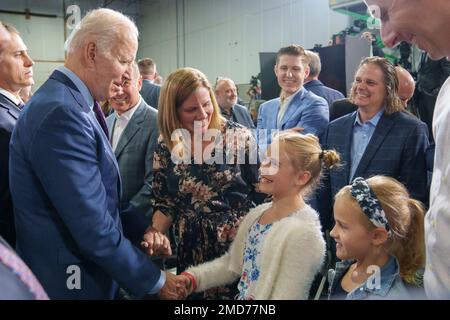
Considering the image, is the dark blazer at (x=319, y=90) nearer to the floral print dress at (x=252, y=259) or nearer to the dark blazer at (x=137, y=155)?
the dark blazer at (x=137, y=155)

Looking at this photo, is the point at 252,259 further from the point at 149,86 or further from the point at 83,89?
the point at 149,86

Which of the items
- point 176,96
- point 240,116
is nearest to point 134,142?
point 176,96

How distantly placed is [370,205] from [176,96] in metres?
0.69

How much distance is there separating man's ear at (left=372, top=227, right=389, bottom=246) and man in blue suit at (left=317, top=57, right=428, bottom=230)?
540mm

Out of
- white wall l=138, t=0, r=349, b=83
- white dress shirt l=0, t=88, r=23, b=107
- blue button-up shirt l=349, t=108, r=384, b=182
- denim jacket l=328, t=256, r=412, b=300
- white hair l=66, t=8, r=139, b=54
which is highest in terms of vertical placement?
white wall l=138, t=0, r=349, b=83

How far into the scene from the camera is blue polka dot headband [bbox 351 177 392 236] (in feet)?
3.28

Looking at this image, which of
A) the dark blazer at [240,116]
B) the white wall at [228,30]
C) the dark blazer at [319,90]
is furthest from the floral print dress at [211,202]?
the white wall at [228,30]

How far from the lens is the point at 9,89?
1.44m

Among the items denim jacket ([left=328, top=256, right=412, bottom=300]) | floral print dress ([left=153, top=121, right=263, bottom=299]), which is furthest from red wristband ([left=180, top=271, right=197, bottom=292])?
denim jacket ([left=328, top=256, right=412, bottom=300])

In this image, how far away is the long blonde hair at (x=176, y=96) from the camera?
131cm

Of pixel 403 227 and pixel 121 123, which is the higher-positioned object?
pixel 121 123

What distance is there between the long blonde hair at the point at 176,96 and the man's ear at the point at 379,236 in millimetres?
587

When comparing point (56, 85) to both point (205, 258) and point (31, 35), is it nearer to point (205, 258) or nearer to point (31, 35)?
point (205, 258)

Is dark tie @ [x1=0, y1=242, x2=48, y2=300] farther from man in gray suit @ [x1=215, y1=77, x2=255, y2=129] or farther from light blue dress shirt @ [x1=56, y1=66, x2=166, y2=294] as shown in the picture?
man in gray suit @ [x1=215, y1=77, x2=255, y2=129]
